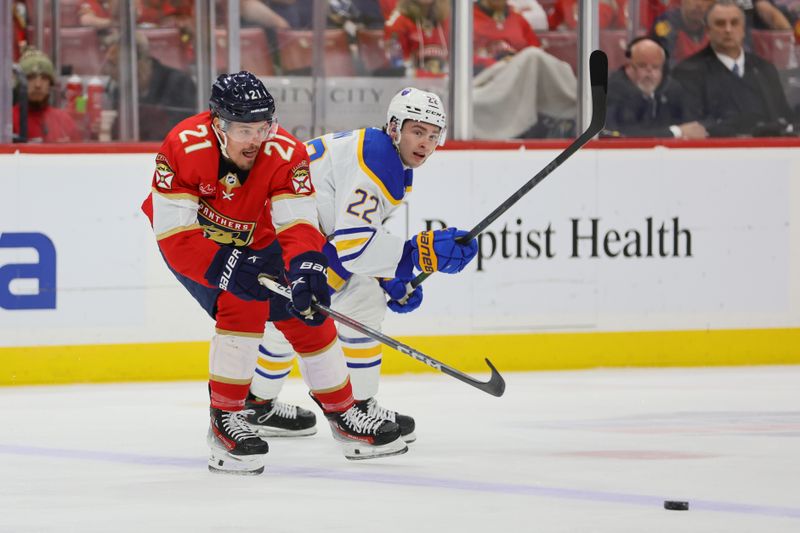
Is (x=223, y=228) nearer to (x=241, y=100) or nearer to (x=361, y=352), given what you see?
(x=241, y=100)

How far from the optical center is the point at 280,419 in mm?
4254

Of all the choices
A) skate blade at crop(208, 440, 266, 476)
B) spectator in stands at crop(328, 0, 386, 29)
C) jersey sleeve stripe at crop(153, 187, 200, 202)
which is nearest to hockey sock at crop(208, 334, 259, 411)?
skate blade at crop(208, 440, 266, 476)

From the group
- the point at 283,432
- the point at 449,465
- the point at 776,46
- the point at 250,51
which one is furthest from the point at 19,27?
the point at 776,46

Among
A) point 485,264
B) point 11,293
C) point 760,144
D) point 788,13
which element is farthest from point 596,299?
point 11,293

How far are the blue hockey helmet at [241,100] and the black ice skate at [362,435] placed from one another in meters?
0.83

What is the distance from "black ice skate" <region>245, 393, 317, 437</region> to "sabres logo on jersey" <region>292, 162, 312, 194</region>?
2.84ft

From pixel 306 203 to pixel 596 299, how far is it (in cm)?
238

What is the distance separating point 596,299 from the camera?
5770 millimetres

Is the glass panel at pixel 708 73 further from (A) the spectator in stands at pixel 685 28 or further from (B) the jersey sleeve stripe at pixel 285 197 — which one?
(B) the jersey sleeve stripe at pixel 285 197

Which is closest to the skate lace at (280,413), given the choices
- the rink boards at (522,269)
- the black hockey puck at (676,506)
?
the rink boards at (522,269)

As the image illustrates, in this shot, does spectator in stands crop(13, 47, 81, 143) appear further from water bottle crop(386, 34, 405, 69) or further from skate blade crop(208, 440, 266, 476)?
skate blade crop(208, 440, 266, 476)

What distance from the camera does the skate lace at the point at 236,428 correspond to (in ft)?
12.0

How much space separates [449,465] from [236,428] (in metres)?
0.54

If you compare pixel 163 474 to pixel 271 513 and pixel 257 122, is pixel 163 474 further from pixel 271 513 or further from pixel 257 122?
pixel 257 122
